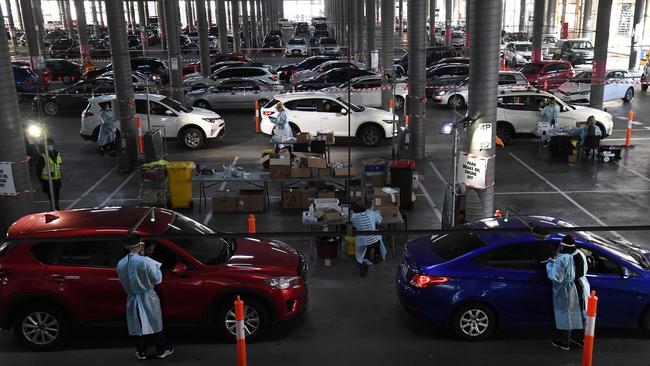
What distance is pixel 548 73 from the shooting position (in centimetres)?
3041

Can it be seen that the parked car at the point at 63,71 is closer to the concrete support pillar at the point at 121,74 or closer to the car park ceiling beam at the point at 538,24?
the concrete support pillar at the point at 121,74

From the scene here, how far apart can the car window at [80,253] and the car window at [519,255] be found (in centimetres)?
474

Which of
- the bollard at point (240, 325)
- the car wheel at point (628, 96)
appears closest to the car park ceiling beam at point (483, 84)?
the bollard at point (240, 325)

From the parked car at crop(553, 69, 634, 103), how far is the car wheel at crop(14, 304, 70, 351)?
2396cm

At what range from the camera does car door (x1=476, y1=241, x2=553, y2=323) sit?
805cm

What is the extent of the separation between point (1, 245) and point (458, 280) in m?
6.10

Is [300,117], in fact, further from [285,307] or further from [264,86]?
[285,307]

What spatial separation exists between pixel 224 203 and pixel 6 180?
4598 millimetres

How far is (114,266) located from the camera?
8016 millimetres

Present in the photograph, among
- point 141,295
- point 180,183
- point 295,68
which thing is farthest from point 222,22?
point 141,295

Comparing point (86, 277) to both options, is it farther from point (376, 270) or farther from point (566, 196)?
point (566, 196)

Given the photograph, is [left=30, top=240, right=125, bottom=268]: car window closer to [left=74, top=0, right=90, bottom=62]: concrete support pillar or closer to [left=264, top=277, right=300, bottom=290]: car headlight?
[left=264, top=277, right=300, bottom=290]: car headlight

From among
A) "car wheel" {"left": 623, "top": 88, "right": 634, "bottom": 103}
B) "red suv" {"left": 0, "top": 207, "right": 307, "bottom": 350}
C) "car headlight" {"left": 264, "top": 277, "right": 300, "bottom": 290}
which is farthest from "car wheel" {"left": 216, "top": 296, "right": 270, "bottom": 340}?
"car wheel" {"left": 623, "top": 88, "right": 634, "bottom": 103}

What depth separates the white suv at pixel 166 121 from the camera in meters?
20.2
